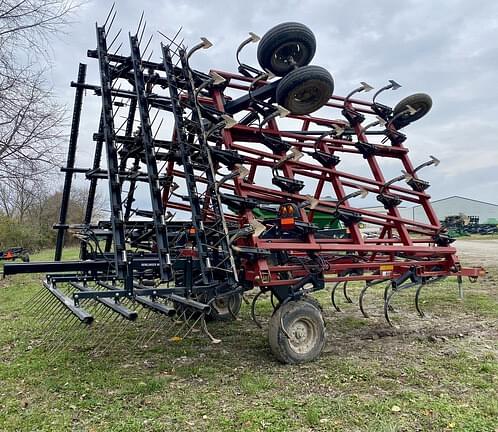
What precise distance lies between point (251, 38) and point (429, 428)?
4310mm

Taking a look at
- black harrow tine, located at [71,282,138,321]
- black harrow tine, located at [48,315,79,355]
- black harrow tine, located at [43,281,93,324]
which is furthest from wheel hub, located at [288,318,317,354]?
black harrow tine, located at [48,315,79,355]

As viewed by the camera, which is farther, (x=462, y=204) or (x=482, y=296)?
(x=462, y=204)

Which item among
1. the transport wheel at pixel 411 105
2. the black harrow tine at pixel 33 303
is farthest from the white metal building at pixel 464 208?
the black harrow tine at pixel 33 303

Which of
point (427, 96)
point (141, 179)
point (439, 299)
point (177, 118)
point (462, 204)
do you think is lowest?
point (439, 299)

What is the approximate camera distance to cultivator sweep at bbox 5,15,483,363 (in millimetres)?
4297

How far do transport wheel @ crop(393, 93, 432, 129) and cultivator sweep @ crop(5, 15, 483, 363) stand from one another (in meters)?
0.02

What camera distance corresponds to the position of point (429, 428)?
9.95 ft

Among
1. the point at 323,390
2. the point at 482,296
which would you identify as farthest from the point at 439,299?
the point at 323,390

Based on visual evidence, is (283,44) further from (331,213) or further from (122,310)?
(122,310)

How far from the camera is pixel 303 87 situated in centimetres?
470

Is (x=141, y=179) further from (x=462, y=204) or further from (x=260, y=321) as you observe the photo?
(x=462, y=204)

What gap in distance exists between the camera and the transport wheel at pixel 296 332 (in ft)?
14.2

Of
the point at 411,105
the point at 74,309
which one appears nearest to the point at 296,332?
the point at 74,309

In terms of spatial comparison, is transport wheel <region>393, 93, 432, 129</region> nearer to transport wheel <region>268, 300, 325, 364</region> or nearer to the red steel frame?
the red steel frame
